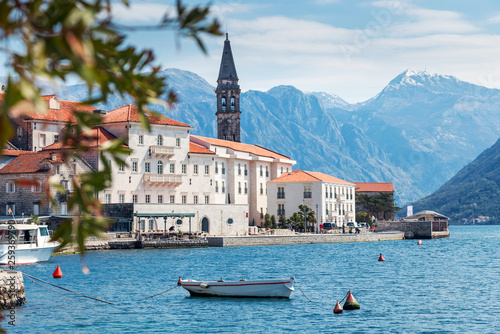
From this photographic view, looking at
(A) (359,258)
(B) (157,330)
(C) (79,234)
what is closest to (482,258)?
(A) (359,258)

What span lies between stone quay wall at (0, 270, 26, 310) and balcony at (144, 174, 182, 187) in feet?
177

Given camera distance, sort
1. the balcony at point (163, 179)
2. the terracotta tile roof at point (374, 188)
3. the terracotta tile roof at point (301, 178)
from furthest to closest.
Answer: the terracotta tile roof at point (374, 188)
the terracotta tile roof at point (301, 178)
the balcony at point (163, 179)

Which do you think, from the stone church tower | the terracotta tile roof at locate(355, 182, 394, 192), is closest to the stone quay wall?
the stone church tower

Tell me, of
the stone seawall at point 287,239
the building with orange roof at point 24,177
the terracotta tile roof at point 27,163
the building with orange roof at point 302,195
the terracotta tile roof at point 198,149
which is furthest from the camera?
the building with orange roof at point 302,195

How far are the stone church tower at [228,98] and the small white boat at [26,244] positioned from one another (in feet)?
240

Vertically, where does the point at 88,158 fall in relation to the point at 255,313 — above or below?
above

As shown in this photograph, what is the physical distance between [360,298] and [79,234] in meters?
36.4

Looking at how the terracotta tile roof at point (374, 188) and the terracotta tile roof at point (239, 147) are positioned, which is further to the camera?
the terracotta tile roof at point (374, 188)

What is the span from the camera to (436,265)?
63.7 m

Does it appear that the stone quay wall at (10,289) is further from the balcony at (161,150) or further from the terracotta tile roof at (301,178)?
the terracotta tile roof at (301,178)

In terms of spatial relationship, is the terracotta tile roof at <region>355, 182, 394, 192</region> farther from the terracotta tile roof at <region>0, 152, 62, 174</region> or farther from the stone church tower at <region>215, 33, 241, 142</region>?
the terracotta tile roof at <region>0, 152, 62, 174</region>

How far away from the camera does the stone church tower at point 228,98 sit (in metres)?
131

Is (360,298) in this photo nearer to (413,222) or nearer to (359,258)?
(359,258)

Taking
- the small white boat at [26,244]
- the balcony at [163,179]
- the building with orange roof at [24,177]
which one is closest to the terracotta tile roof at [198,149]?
the balcony at [163,179]
